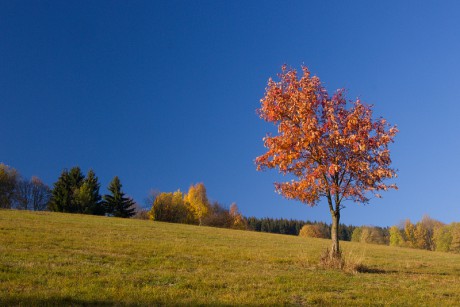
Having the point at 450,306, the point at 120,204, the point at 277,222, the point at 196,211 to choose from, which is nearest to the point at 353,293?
the point at 450,306

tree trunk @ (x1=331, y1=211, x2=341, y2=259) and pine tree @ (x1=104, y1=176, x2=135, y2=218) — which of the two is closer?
tree trunk @ (x1=331, y1=211, x2=341, y2=259)

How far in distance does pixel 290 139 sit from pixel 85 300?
1478cm

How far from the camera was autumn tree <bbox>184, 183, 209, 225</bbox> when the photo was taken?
341 ft

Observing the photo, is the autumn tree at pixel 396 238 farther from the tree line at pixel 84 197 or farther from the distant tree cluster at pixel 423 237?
the tree line at pixel 84 197

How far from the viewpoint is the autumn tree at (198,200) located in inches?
4087

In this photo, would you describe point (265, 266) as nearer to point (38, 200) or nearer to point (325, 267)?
point (325, 267)

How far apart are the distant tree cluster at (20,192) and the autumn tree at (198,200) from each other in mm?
37174

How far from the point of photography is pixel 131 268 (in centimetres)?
1605

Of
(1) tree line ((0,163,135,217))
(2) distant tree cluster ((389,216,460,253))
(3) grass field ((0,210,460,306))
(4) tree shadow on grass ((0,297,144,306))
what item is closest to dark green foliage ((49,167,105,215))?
(1) tree line ((0,163,135,217))

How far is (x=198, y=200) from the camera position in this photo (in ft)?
344

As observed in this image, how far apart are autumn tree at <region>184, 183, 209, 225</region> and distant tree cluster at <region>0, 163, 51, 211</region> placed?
37174mm

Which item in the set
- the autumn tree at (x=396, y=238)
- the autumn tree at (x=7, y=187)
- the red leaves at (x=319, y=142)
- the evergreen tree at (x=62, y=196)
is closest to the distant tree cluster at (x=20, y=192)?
the autumn tree at (x=7, y=187)

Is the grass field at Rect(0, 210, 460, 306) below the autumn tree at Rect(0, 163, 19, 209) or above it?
below

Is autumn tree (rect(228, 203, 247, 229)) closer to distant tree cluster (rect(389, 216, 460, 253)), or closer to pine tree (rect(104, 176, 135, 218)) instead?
pine tree (rect(104, 176, 135, 218))
